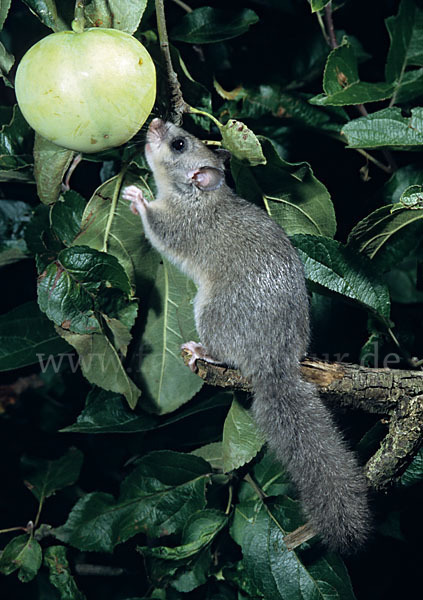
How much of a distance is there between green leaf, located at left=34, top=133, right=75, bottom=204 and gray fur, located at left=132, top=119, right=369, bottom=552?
0.31 meters

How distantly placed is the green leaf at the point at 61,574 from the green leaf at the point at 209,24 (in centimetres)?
165

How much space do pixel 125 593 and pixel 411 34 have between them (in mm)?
2090

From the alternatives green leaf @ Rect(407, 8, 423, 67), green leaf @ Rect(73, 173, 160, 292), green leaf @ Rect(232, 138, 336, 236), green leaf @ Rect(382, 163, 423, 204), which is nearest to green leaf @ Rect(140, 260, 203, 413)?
green leaf @ Rect(73, 173, 160, 292)

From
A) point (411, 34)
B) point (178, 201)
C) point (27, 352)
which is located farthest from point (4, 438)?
point (411, 34)

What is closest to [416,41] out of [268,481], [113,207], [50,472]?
[113,207]

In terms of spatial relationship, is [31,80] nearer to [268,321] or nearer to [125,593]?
[268,321]

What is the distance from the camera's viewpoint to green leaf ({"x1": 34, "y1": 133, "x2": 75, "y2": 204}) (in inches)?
62.9

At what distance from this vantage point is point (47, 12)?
1.40 meters

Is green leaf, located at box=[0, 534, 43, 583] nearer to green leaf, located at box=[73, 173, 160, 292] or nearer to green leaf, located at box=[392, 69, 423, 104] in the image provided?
green leaf, located at box=[73, 173, 160, 292]

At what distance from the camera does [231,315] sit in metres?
1.73

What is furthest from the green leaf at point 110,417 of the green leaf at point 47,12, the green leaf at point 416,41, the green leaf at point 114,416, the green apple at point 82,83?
the green leaf at point 416,41

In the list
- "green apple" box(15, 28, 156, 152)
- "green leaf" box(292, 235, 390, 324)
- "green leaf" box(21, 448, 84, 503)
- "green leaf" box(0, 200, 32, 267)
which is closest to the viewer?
"green apple" box(15, 28, 156, 152)

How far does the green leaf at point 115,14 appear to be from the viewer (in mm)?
1363

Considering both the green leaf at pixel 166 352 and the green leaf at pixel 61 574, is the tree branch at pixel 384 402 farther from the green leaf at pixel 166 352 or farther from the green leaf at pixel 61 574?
the green leaf at pixel 61 574
